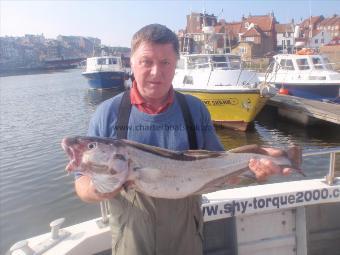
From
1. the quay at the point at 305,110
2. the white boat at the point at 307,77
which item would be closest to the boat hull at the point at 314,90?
the white boat at the point at 307,77

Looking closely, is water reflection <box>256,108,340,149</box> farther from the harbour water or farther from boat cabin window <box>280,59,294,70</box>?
boat cabin window <box>280,59,294,70</box>

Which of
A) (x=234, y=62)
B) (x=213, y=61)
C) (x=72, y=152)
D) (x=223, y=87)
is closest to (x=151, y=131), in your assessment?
(x=72, y=152)

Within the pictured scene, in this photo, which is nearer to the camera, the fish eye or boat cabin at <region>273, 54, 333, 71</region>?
the fish eye

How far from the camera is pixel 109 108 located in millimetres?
2615

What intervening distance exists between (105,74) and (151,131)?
37701 millimetres

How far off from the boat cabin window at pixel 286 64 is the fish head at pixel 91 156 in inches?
804

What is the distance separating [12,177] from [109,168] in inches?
432

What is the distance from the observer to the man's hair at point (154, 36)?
2533 millimetres

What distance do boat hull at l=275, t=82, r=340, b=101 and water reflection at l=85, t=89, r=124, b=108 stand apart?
55.8ft

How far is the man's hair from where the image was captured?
8.31 ft

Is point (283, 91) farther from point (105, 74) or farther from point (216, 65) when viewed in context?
point (105, 74)

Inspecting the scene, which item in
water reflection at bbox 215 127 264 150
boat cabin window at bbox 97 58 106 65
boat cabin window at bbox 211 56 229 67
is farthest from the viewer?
boat cabin window at bbox 97 58 106 65

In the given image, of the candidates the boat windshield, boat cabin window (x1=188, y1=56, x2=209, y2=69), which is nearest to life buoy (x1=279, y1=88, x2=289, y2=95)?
the boat windshield

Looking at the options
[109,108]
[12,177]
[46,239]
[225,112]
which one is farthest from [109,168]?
[225,112]
